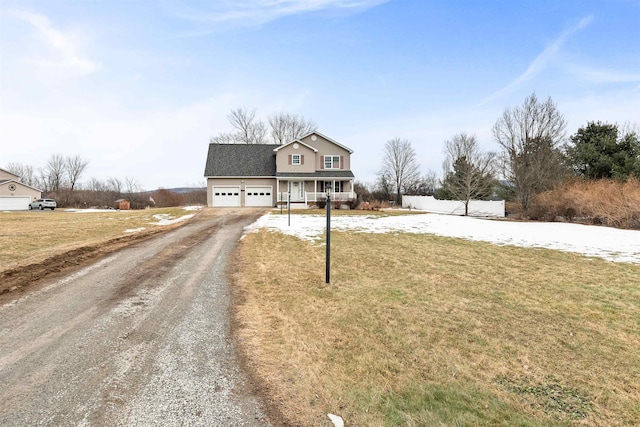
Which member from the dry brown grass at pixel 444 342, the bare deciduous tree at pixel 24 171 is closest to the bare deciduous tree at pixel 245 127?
the dry brown grass at pixel 444 342

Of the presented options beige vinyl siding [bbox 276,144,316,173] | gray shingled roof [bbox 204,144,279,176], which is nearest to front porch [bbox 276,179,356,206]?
beige vinyl siding [bbox 276,144,316,173]

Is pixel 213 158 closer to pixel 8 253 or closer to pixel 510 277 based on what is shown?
pixel 8 253

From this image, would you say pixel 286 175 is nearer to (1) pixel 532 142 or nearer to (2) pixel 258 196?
(2) pixel 258 196

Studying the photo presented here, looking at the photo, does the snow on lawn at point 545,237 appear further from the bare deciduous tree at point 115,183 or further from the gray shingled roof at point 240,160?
the bare deciduous tree at point 115,183

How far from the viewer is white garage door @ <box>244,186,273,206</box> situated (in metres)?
27.6

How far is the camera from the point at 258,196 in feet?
91.0

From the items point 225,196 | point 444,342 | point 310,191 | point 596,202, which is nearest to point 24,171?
point 225,196

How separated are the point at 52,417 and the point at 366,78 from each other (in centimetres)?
2398

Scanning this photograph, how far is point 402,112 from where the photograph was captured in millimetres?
27125

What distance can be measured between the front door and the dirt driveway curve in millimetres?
21077

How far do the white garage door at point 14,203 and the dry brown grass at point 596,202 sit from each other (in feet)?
194

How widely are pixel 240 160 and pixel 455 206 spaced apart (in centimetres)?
2247

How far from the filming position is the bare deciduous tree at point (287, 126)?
44062 mm

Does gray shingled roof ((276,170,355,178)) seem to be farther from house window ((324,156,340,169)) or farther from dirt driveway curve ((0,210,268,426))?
dirt driveway curve ((0,210,268,426))
